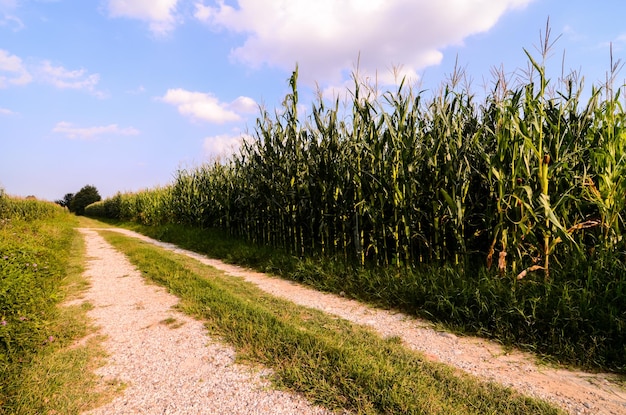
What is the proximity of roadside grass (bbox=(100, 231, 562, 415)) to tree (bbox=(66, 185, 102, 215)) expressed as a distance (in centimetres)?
5785

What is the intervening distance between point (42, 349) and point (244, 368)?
1916mm

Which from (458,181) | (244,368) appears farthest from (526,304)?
(244,368)

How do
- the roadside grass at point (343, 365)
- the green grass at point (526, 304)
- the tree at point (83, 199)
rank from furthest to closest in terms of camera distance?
the tree at point (83, 199) < the green grass at point (526, 304) < the roadside grass at point (343, 365)

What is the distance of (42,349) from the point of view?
9.53 ft

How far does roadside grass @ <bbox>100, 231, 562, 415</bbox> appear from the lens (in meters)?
2.14

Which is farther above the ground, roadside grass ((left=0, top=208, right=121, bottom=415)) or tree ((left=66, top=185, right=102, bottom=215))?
tree ((left=66, top=185, right=102, bottom=215))

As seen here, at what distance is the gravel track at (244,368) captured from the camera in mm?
2219

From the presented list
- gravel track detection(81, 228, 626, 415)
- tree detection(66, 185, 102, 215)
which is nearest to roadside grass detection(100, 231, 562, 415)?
gravel track detection(81, 228, 626, 415)

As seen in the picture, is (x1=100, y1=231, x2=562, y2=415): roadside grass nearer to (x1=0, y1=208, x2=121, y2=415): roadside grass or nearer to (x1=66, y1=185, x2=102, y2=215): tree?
(x1=0, y1=208, x2=121, y2=415): roadside grass

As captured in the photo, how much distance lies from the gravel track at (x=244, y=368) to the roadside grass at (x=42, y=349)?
0.17 m

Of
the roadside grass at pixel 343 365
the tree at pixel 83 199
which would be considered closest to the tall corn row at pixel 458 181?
the roadside grass at pixel 343 365

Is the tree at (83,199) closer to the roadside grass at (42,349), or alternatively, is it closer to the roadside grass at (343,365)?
the roadside grass at (42,349)

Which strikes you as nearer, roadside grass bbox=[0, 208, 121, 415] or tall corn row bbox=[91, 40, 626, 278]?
roadside grass bbox=[0, 208, 121, 415]

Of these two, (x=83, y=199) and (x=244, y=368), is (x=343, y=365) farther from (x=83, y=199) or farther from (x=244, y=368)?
(x=83, y=199)
